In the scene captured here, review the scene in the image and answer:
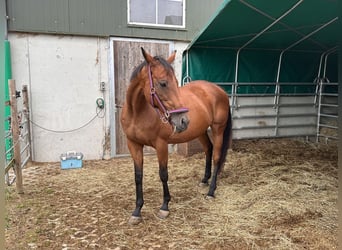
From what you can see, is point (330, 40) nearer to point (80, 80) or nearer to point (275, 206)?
point (275, 206)

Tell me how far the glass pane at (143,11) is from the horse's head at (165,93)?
2996mm

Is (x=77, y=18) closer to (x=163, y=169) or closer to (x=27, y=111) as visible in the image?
(x=27, y=111)

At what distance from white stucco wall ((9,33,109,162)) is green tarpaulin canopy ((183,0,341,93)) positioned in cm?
157

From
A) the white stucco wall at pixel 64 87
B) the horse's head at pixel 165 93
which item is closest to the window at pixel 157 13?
the white stucco wall at pixel 64 87

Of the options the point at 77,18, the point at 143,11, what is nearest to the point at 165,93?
the point at 77,18

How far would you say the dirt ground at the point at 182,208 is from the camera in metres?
2.33

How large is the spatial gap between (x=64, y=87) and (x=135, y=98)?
2.62m

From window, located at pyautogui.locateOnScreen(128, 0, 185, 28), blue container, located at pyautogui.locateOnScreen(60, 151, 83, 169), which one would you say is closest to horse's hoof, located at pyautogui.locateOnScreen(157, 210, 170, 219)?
blue container, located at pyautogui.locateOnScreen(60, 151, 83, 169)

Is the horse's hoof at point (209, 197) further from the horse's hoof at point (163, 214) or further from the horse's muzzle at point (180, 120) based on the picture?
the horse's muzzle at point (180, 120)

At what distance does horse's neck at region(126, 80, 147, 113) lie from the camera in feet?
8.23

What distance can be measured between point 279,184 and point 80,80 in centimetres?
336

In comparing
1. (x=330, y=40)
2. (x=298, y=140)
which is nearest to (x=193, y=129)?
(x=330, y=40)

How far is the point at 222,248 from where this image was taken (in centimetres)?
222

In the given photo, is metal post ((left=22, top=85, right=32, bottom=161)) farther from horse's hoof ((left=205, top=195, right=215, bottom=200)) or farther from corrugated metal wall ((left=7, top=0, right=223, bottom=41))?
horse's hoof ((left=205, top=195, right=215, bottom=200))
